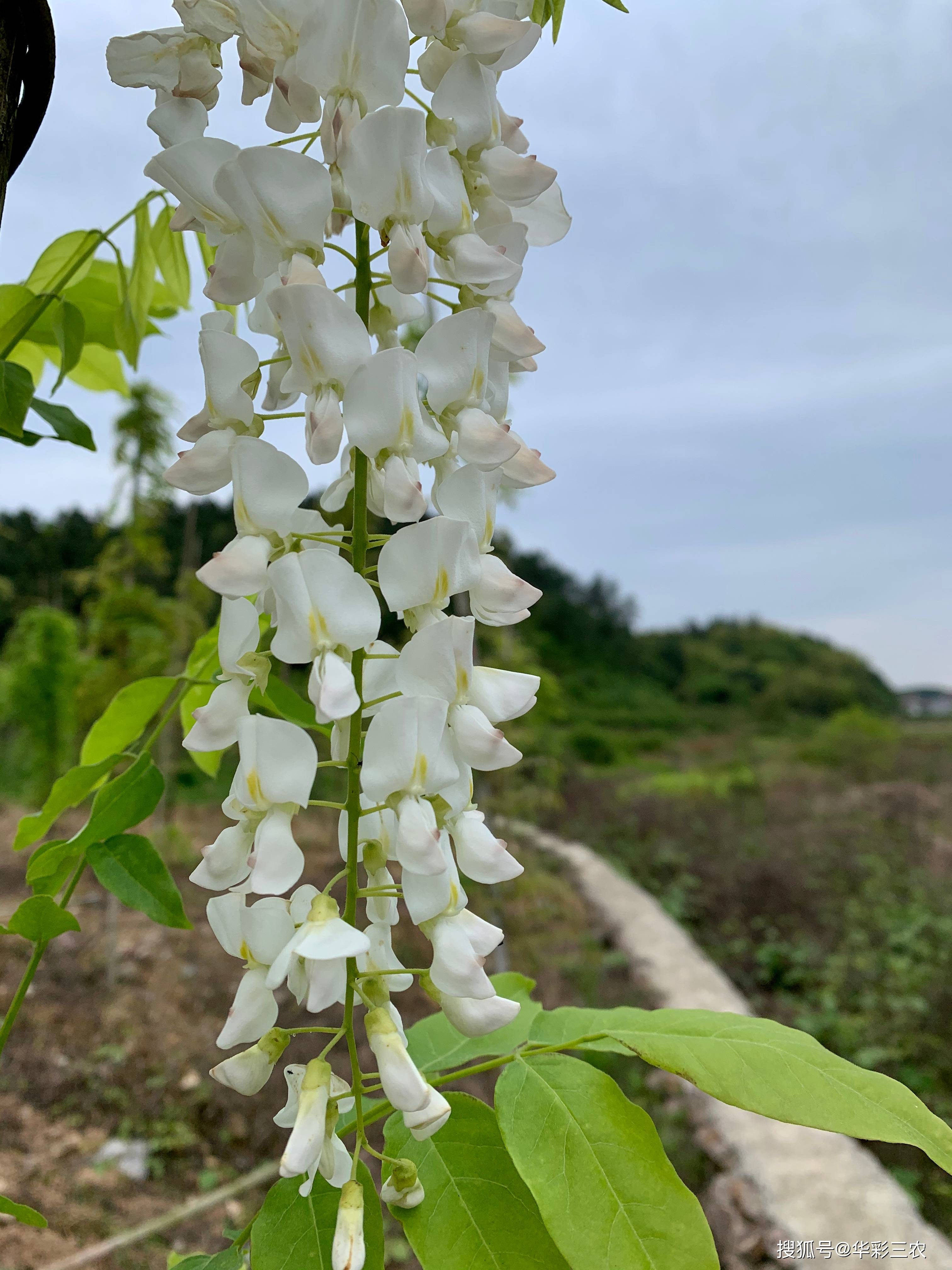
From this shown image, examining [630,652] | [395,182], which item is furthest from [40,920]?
[630,652]

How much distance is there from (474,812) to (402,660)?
0.13m

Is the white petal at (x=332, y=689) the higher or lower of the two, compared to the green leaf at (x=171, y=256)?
lower

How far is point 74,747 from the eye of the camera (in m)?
6.02

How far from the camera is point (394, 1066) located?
0.57m

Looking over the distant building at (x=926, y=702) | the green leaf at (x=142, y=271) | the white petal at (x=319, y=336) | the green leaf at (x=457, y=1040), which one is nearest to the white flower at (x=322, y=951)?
the green leaf at (x=457, y=1040)

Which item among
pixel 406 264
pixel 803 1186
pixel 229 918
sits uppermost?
pixel 406 264

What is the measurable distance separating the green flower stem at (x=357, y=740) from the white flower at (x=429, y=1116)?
0.12ft

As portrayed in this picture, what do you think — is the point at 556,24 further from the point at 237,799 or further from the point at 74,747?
the point at 74,747

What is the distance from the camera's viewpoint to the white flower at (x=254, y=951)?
60cm

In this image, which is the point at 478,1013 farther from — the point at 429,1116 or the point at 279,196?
the point at 279,196

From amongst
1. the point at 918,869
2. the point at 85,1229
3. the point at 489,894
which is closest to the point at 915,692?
the point at 918,869

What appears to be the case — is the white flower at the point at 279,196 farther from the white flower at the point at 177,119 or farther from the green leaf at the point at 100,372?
the green leaf at the point at 100,372

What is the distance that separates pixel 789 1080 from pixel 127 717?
2.44 ft

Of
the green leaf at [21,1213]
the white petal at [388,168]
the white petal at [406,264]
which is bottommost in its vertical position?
the green leaf at [21,1213]
